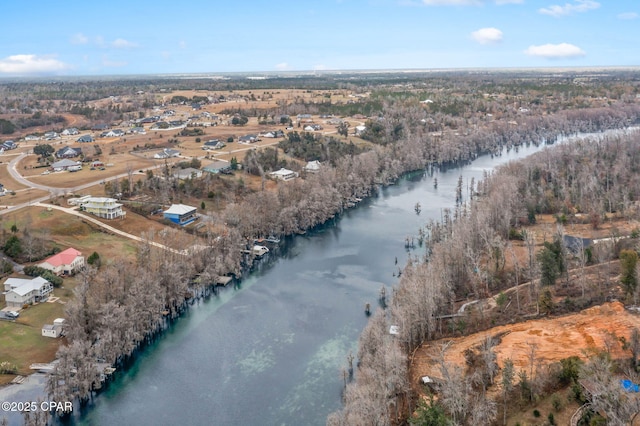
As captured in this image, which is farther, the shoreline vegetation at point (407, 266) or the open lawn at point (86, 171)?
the open lawn at point (86, 171)

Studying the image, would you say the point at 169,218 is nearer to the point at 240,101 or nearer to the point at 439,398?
the point at 439,398

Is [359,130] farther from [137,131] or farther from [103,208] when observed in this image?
[103,208]

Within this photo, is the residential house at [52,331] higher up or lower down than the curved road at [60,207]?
lower down

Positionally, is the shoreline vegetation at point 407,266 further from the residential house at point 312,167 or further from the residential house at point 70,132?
the residential house at point 70,132

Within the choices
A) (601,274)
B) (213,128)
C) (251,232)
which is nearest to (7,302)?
(251,232)

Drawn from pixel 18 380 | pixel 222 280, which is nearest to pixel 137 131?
pixel 222 280

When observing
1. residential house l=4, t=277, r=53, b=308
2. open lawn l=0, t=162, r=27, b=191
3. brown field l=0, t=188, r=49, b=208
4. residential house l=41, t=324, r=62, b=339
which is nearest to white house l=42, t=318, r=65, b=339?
residential house l=41, t=324, r=62, b=339

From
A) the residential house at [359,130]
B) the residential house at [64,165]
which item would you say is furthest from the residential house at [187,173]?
the residential house at [359,130]
